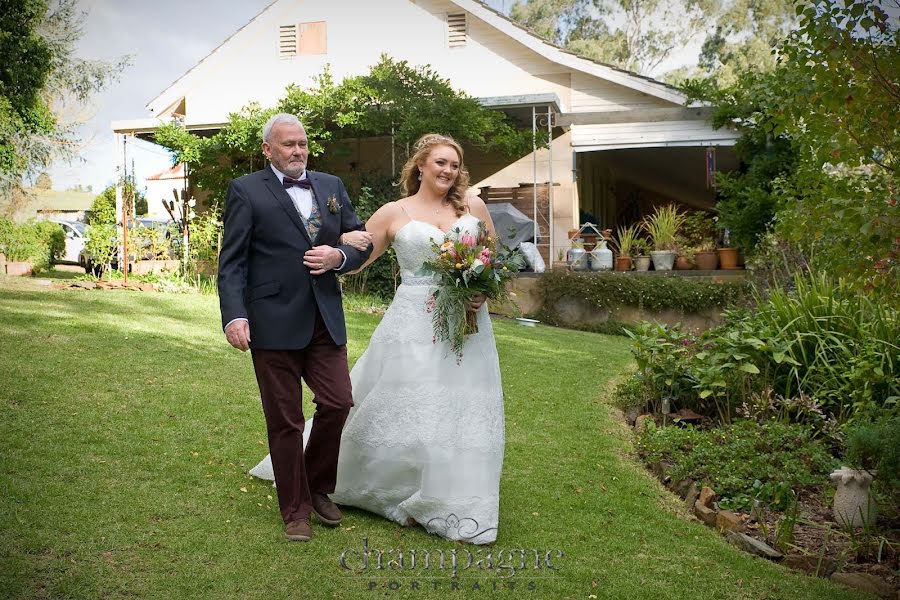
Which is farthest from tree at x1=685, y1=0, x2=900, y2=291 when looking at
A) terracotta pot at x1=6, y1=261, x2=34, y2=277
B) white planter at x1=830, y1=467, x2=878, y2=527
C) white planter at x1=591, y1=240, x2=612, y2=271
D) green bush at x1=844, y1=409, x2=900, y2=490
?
terracotta pot at x1=6, y1=261, x2=34, y2=277

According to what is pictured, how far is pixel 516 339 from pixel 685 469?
19.9 feet

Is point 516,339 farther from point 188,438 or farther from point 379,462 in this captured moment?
point 379,462

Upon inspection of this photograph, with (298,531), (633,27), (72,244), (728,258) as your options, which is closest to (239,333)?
(298,531)

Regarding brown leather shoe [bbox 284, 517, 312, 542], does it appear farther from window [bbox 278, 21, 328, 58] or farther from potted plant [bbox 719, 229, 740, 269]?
window [bbox 278, 21, 328, 58]

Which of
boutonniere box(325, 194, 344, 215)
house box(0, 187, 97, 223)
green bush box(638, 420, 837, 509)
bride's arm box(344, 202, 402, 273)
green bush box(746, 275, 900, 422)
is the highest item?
house box(0, 187, 97, 223)

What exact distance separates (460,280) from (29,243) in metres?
18.6

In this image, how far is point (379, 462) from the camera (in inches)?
182

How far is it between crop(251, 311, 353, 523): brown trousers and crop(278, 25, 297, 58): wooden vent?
17754 mm

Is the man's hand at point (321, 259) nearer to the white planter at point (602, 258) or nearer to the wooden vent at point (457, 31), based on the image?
the white planter at point (602, 258)

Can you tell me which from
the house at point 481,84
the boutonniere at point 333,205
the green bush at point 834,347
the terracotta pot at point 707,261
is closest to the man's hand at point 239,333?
the boutonniere at point 333,205

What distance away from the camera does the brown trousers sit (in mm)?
4332

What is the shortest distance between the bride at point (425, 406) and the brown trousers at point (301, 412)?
0.72ft

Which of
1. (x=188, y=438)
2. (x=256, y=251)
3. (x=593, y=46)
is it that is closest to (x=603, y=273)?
(x=188, y=438)

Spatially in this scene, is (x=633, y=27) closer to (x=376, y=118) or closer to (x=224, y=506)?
(x=376, y=118)
